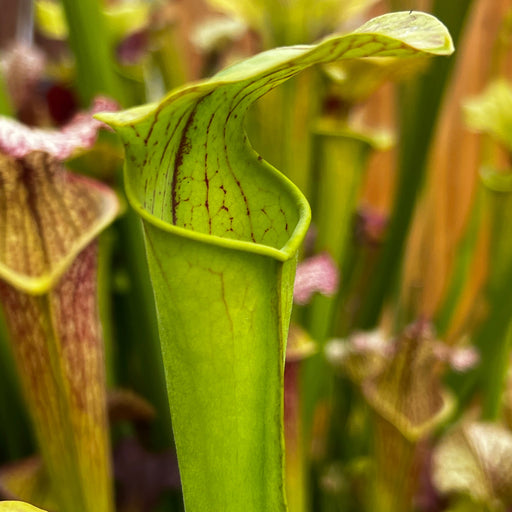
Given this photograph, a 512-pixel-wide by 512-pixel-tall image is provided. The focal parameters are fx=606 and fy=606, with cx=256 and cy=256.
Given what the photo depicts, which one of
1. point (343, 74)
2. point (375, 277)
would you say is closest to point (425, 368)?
point (375, 277)

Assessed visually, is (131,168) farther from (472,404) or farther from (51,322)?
(472,404)

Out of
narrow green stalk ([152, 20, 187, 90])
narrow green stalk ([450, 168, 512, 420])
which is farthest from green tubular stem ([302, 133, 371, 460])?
narrow green stalk ([152, 20, 187, 90])

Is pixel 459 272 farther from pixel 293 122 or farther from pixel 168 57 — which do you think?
pixel 168 57

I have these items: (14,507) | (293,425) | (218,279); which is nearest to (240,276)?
(218,279)

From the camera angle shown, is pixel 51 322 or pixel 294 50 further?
pixel 51 322

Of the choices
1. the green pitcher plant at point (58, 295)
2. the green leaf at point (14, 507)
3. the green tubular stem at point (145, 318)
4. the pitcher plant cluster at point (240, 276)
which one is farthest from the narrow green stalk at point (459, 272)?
the green leaf at point (14, 507)

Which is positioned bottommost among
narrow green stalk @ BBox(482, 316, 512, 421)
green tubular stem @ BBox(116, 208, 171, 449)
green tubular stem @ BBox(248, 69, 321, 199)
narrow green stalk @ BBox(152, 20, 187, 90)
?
narrow green stalk @ BBox(482, 316, 512, 421)

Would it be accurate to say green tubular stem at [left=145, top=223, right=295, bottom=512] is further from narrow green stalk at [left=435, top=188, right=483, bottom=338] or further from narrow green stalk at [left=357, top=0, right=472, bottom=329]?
narrow green stalk at [left=435, top=188, right=483, bottom=338]
